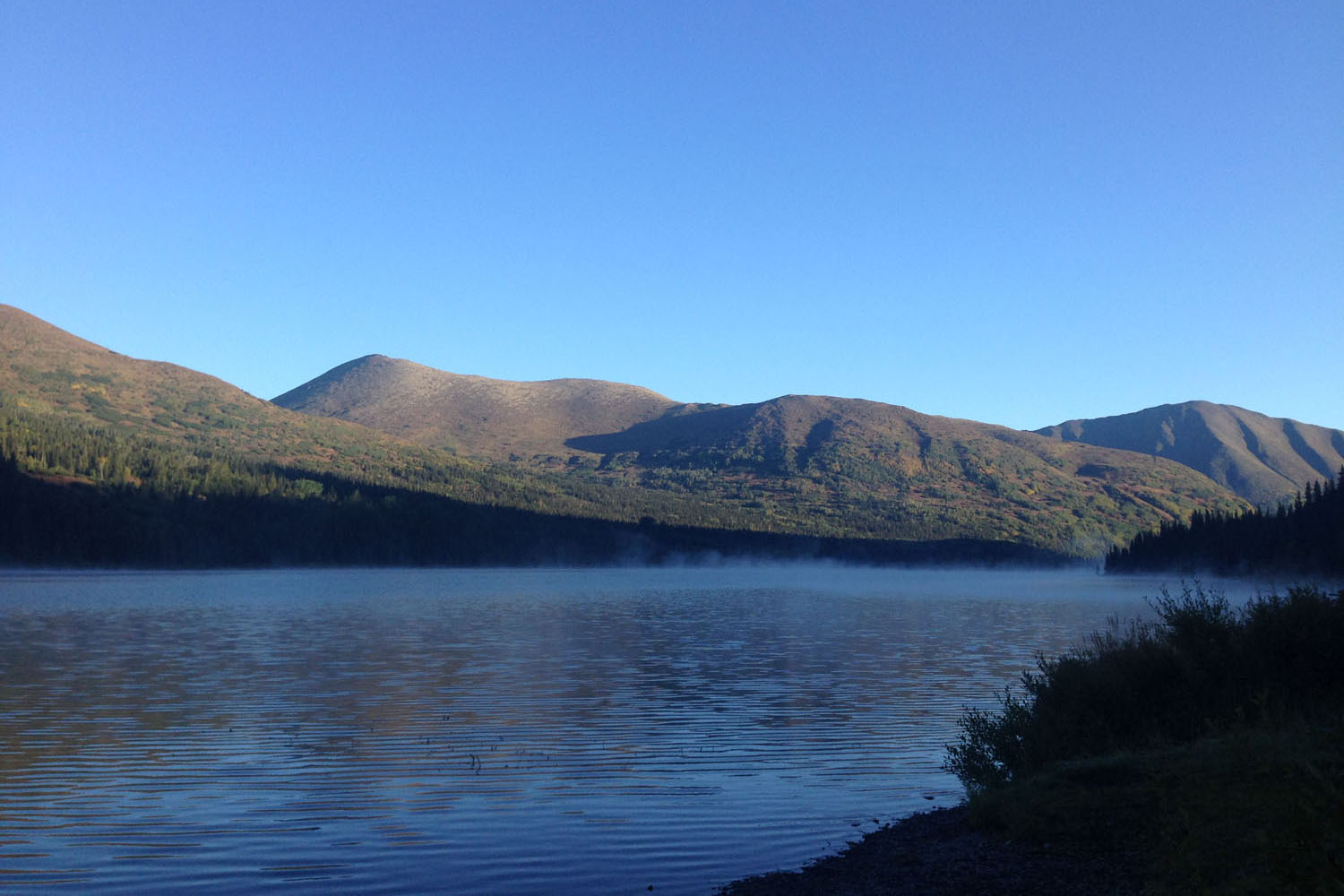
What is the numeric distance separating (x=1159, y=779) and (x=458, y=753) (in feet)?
57.7

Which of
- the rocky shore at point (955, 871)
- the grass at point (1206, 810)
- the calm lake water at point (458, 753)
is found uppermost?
the grass at point (1206, 810)

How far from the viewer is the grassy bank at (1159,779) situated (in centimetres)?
1260

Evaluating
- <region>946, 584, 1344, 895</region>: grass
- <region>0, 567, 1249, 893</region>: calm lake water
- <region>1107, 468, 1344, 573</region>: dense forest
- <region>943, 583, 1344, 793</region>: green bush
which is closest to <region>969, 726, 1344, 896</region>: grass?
<region>946, 584, 1344, 895</region>: grass

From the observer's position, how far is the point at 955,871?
15.7 m

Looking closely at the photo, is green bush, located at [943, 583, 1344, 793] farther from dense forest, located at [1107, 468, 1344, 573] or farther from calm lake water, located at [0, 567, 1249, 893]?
dense forest, located at [1107, 468, 1344, 573]

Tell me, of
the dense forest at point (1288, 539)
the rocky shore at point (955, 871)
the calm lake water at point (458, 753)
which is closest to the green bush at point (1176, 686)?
the calm lake water at point (458, 753)

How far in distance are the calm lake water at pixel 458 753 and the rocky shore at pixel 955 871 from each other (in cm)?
122

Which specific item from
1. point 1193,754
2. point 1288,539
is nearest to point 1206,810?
point 1193,754

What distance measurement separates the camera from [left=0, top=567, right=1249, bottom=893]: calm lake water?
1802cm

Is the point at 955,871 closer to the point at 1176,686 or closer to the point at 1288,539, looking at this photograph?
the point at 1176,686

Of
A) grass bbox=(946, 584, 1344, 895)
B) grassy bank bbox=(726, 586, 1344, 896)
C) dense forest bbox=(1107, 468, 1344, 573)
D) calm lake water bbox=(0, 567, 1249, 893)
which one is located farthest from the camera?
dense forest bbox=(1107, 468, 1344, 573)

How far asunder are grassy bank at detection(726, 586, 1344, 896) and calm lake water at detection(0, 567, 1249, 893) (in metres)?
2.29

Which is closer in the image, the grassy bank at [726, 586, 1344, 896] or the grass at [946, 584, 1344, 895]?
the grass at [946, 584, 1344, 895]

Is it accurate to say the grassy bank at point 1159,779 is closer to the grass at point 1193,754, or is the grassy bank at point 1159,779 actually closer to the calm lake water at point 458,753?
the grass at point 1193,754
